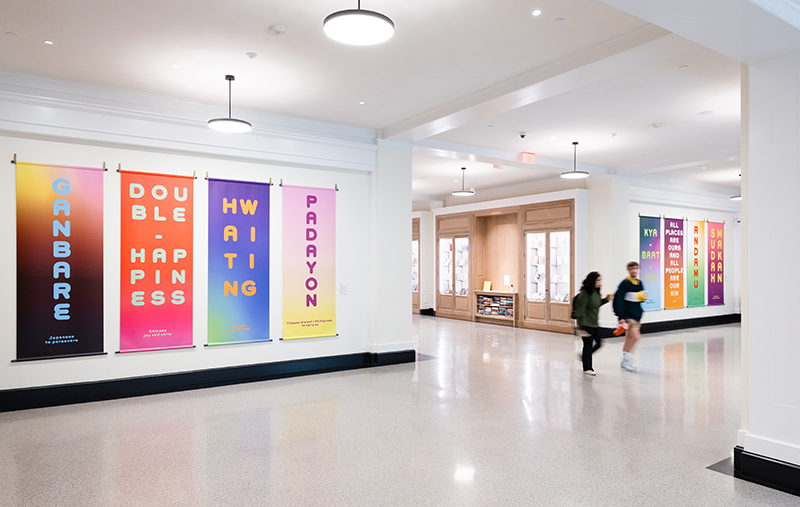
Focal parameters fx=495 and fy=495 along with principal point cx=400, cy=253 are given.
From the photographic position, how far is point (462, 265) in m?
15.1

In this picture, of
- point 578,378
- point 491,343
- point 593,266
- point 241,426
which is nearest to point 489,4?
point 241,426

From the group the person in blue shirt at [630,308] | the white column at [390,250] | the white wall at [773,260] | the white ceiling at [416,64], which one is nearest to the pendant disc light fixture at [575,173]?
the white ceiling at [416,64]

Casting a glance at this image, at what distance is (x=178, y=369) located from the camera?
657cm

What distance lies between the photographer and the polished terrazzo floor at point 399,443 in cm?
356

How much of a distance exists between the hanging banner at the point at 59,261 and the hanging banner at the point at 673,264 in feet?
40.8

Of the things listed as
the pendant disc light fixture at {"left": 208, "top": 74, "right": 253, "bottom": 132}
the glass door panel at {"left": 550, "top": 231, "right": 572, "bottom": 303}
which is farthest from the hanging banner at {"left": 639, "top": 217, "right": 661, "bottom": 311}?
the pendant disc light fixture at {"left": 208, "top": 74, "right": 253, "bottom": 132}

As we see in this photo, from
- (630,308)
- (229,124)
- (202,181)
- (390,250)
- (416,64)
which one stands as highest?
(416,64)

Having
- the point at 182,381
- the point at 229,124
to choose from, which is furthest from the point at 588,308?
the point at 182,381

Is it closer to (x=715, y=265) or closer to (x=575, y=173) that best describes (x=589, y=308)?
(x=575, y=173)

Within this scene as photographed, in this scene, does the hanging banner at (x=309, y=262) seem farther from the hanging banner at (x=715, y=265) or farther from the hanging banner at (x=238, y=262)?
Answer: the hanging banner at (x=715, y=265)

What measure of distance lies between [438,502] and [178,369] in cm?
451

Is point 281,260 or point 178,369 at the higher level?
point 281,260

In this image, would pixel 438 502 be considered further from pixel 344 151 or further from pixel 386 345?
pixel 344 151

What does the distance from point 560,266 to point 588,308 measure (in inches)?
196
